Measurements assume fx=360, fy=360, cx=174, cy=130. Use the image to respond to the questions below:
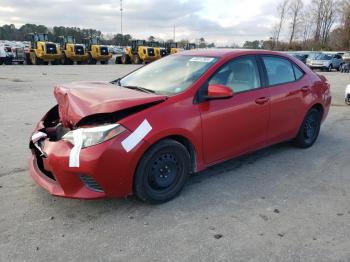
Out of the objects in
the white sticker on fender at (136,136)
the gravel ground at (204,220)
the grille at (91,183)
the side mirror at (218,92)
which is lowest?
the gravel ground at (204,220)

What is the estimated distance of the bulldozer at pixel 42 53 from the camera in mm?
28188

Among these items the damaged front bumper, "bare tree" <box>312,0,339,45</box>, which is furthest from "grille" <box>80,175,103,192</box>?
"bare tree" <box>312,0,339,45</box>

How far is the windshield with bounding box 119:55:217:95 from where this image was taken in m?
3.99

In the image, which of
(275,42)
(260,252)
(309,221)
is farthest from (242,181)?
(275,42)

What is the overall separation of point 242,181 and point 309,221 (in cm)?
105

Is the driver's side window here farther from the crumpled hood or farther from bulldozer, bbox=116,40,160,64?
bulldozer, bbox=116,40,160,64

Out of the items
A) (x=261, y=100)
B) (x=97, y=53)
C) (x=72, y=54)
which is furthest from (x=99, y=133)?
(x=97, y=53)

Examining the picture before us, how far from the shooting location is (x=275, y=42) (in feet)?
227

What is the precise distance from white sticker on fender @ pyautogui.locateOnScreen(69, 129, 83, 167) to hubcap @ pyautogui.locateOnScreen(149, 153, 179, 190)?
74 centimetres

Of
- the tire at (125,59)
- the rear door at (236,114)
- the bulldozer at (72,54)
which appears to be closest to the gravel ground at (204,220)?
the rear door at (236,114)

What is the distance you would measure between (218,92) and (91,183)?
1604mm

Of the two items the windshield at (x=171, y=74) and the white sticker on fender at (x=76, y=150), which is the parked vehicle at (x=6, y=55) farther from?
the white sticker on fender at (x=76, y=150)

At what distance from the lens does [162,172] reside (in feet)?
12.1

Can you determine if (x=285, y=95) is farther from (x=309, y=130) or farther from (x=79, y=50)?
(x=79, y=50)
